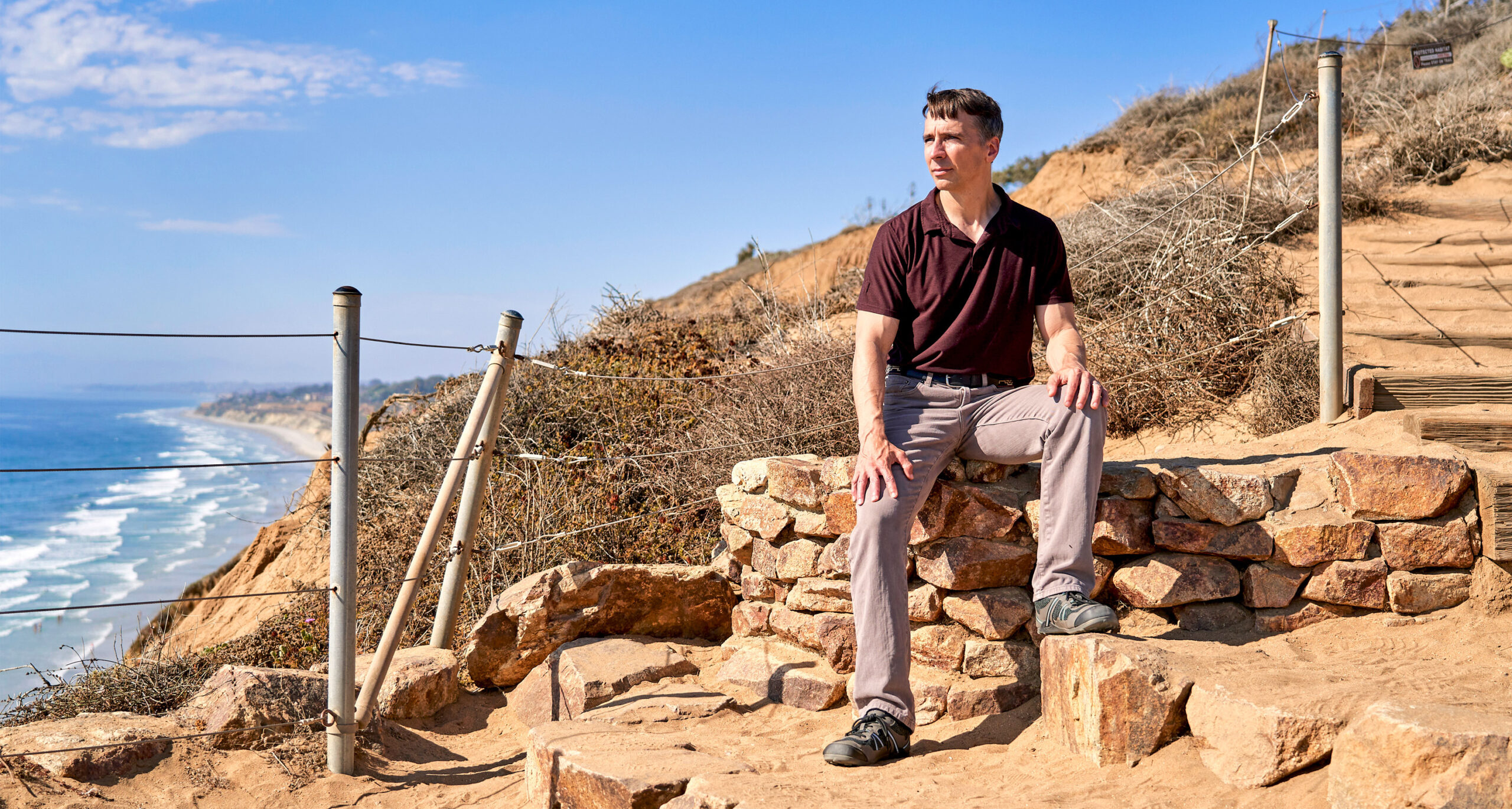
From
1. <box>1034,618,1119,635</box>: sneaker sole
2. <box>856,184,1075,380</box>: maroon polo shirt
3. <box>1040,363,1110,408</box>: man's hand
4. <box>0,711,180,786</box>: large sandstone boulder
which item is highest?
<box>856,184,1075,380</box>: maroon polo shirt

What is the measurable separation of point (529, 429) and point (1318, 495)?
5.19 meters

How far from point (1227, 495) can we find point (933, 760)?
1527 millimetres

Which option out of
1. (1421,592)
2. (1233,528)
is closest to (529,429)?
(1233,528)

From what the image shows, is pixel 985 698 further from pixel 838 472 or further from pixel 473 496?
pixel 473 496

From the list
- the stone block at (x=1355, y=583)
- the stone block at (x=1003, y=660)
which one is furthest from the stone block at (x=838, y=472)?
the stone block at (x=1355, y=583)

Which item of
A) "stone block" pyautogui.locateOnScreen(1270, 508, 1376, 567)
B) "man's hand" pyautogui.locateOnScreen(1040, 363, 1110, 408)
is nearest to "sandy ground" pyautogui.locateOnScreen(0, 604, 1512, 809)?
"stone block" pyautogui.locateOnScreen(1270, 508, 1376, 567)

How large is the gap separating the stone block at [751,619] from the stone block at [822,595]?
28 centimetres

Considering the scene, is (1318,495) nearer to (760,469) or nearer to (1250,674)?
(1250,674)

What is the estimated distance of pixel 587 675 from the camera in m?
4.36

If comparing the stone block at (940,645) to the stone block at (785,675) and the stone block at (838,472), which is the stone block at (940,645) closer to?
the stone block at (785,675)

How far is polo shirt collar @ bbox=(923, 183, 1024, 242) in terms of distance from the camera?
11.8 feet

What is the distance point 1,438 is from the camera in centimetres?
6506

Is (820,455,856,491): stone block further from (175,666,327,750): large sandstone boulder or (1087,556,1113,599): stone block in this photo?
(175,666,327,750): large sandstone boulder

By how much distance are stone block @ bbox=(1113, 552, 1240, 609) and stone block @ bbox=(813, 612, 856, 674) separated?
3.72 ft
